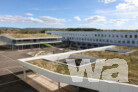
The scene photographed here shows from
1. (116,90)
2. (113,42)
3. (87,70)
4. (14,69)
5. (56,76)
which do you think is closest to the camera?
(116,90)

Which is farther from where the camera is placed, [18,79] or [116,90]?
[18,79]

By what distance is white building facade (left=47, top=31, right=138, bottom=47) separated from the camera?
5089cm

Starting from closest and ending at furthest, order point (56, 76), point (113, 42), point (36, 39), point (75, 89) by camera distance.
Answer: point (56, 76)
point (75, 89)
point (113, 42)
point (36, 39)

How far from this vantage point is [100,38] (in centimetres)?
6162

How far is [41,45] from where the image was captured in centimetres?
6347

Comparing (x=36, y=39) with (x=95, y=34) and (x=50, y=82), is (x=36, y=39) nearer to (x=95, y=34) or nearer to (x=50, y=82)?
(x=95, y=34)

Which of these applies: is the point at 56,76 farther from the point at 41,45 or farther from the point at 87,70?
the point at 41,45

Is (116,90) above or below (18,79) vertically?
above

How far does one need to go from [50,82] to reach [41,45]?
140 ft

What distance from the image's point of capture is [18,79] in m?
24.2

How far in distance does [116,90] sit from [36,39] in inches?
2158

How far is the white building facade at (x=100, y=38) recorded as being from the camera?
167ft

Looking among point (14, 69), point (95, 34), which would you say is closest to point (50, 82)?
point (14, 69)

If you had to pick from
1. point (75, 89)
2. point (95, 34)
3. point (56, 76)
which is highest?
point (95, 34)
